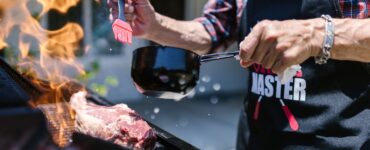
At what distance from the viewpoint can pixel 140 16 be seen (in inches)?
92.9

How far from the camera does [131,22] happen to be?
232cm

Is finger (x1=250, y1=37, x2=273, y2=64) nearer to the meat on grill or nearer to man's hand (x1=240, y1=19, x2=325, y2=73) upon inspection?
man's hand (x1=240, y1=19, x2=325, y2=73)

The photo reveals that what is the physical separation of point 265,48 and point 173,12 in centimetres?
558

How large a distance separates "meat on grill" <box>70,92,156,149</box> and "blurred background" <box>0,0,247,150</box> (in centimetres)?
350

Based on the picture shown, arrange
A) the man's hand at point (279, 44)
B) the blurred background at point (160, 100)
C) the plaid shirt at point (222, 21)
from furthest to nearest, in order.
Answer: the blurred background at point (160, 100)
the plaid shirt at point (222, 21)
the man's hand at point (279, 44)

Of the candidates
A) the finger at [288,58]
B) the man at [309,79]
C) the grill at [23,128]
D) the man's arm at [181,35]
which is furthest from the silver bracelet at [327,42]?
the man's arm at [181,35]

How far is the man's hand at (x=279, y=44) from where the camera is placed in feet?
4.97

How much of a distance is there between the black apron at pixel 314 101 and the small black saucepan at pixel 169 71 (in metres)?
0.31

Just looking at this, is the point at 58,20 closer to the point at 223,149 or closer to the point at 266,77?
the point at 223,149

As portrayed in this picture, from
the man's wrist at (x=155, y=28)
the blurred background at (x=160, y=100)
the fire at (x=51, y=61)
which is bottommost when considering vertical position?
the blurred background at (x=160, y=100)

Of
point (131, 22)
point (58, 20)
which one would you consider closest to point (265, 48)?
point (131, 22)

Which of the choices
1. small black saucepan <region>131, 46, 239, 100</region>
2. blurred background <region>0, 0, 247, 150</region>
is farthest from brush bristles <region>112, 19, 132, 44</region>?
blurred background <region>0, 0, 247, 150</region>

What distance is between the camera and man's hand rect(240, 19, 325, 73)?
1.51 m

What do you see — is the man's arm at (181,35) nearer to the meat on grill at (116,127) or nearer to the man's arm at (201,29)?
the man's arm at (201,29)
